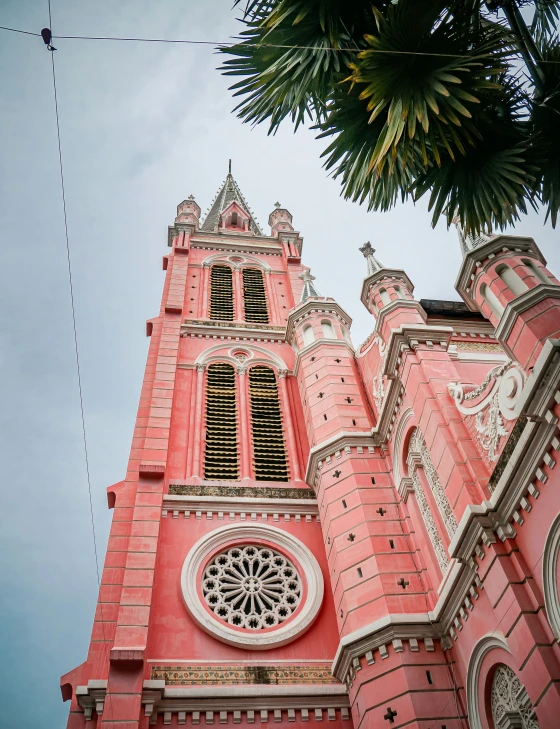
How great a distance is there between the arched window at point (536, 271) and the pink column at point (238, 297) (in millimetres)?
13978

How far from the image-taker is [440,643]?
1029cm

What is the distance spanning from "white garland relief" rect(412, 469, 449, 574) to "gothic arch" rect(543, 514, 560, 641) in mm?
3020

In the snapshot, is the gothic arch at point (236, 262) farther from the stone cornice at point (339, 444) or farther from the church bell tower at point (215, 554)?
the stone cornice at point (339, 444)

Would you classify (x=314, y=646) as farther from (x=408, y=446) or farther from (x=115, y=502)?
(x=115, y=502)

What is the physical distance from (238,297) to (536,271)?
15606 mm

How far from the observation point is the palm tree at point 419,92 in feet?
23.8

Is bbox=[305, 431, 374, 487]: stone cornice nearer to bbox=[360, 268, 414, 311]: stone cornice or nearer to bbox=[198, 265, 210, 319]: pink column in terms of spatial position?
bbox=[360, 268, 414, 311]: stone cornice

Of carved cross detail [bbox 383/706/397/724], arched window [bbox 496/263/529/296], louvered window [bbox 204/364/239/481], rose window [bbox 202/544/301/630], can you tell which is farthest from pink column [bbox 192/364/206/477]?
arched window [bbox 496/263/529/296]

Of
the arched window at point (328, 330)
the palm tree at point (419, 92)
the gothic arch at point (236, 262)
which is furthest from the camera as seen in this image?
the gothic arch at point (236, 262)

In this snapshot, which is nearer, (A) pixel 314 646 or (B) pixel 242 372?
(A) pixel 314 646

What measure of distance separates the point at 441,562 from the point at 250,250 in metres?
20.1

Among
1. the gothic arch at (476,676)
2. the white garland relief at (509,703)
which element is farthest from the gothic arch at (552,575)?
the gothic arch at (476,676)

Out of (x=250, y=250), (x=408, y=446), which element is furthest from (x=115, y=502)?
(x=250, y=250)

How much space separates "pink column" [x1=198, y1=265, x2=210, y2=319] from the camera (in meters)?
23.3
